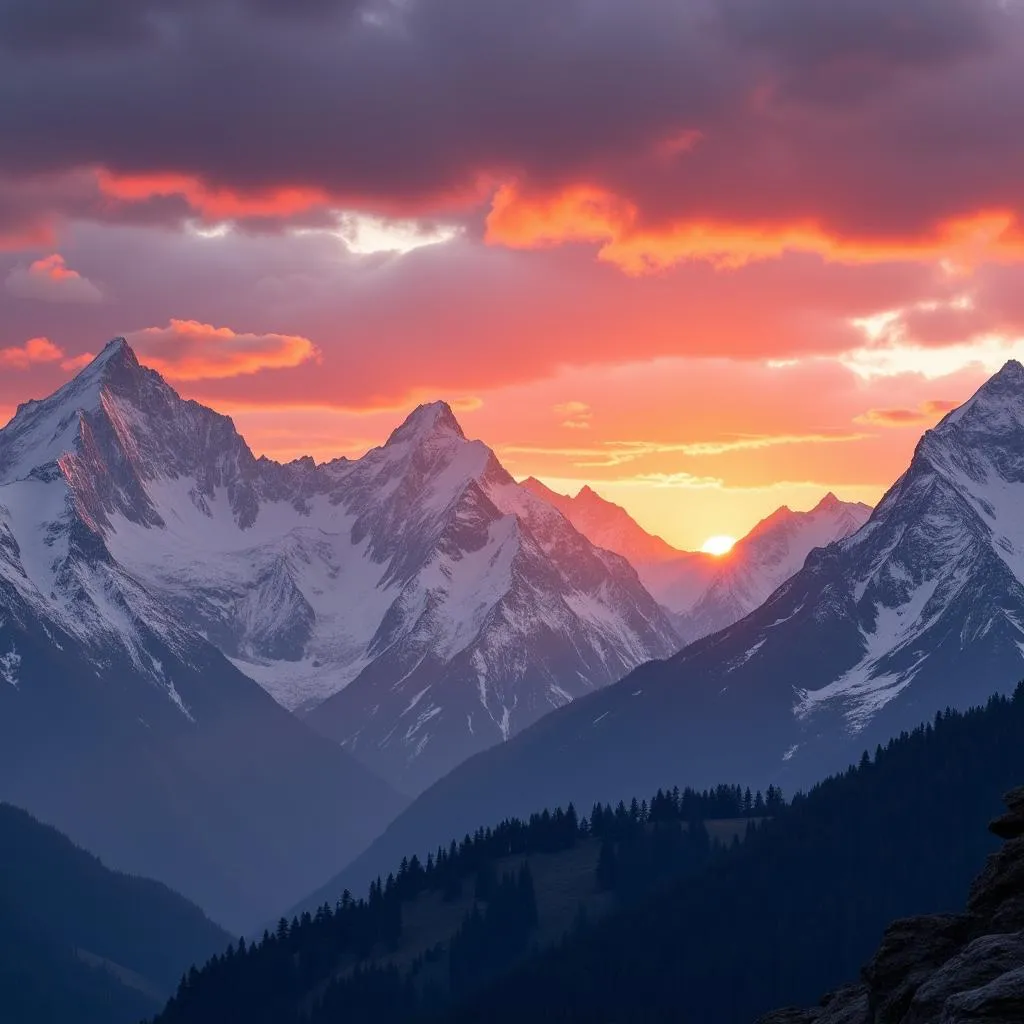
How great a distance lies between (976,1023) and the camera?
44375 mm

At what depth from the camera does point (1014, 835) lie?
57625 mm

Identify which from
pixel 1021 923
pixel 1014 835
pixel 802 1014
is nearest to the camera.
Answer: pixel 1021 923

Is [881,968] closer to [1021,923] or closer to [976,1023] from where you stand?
[1021,923]

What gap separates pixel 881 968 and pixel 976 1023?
11626 millimetres

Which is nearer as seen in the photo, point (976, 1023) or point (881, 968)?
point (976, 1023)

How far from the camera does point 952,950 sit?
182ft

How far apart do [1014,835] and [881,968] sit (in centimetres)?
491

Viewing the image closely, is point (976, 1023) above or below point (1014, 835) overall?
below

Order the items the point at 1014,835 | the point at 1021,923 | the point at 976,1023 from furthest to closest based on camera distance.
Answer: the point at 1014,835
the point at 1021,923
the point at 976,1023

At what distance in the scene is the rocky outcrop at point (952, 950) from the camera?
48250mm

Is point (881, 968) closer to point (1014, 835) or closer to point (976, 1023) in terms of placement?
point (1014, 835)

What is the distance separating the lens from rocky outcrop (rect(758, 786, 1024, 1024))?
48250 millimetres

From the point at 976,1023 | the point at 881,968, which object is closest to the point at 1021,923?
the point at 881,968

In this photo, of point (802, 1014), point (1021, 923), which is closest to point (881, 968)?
point (1021, 923)
